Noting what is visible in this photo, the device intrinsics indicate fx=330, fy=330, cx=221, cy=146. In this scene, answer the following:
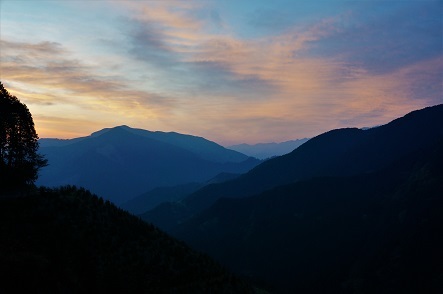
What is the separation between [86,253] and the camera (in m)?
40.2

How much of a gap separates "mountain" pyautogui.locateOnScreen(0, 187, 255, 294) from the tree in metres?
3.97

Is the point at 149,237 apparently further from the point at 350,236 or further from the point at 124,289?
the point at 350,236

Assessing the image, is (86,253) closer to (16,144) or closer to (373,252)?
(16,144)

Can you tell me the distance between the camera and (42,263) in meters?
32.4

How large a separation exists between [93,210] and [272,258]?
158m

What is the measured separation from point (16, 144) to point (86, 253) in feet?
75.8

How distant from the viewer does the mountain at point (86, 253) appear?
31.9 m

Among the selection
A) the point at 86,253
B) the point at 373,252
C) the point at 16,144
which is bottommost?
the point at 373,252

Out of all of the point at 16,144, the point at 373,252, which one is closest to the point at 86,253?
the point at 16,144

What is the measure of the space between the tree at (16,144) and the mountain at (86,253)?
3.97 m

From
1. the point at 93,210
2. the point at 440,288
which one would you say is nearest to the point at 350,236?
the point at 440,288

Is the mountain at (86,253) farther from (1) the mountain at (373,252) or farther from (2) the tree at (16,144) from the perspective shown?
(1) the mountain at (373,252)

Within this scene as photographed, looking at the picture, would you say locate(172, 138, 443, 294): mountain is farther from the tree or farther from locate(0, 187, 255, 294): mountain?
the tree

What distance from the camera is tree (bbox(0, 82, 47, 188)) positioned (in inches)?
1938
